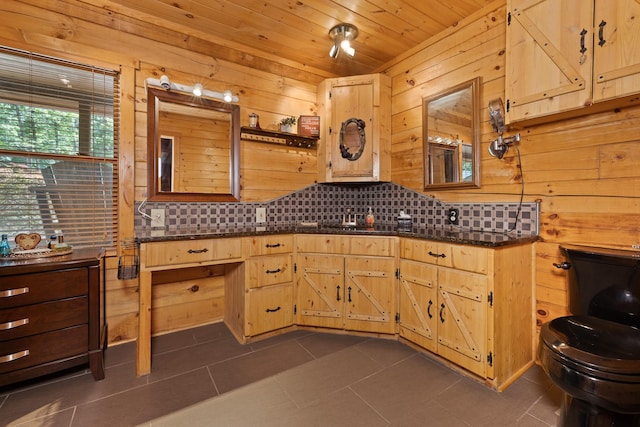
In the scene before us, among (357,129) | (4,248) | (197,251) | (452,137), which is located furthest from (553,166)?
(4,248)

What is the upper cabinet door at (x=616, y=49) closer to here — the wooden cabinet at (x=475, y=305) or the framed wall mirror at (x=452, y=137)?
the framed wall mirror at (x=452, y=137)

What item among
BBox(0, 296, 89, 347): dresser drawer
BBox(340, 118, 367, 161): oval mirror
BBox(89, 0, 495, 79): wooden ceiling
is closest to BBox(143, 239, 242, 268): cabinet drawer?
BBox(0, 296, 89, 347): dresser drawer

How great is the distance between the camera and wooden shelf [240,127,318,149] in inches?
105

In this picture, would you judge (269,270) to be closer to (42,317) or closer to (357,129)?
(42,317)

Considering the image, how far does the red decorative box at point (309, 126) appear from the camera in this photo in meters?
2.88

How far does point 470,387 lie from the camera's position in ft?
5.52

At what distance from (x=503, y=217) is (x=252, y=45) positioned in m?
2.63

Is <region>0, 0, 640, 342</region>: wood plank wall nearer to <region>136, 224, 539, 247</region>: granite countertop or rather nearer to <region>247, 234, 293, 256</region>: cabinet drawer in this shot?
<region>136, 224, 539, 247</region>: granite countertop

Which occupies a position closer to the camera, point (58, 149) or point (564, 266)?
point (564, 266)

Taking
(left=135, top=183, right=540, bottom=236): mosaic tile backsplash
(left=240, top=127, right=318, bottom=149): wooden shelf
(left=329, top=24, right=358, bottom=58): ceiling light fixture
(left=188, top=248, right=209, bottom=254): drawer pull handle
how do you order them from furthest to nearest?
(left=240, top=127, right=318, bottom=149): wooden shelf → (left=329, top=24, right=358, bottom=58): ceiling light fixture → (left=135, top=183, right=540, bottom=236): mosaic tile backsplash → (left=188, top=248, right=209, bottom=254): drawer pull handle

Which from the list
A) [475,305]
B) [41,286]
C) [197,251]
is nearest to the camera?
[41,286]

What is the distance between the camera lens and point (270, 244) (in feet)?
7.45

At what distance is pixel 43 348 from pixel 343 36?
301cm

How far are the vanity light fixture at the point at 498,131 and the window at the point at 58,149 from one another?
2.78m
